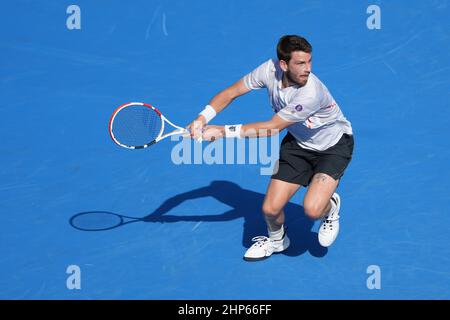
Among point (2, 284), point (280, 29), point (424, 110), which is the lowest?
point (2, 284)

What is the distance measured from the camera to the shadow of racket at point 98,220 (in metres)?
8.20

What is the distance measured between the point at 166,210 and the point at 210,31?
11.4 feet

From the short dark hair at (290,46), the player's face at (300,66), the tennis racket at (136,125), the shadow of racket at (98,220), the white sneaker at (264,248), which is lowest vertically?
the white sneaker at (264,248)

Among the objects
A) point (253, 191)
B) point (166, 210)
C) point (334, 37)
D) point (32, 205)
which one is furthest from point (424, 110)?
point (32, 205)

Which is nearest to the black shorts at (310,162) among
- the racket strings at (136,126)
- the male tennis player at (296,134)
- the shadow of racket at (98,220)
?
the male tennis player at (296,134)

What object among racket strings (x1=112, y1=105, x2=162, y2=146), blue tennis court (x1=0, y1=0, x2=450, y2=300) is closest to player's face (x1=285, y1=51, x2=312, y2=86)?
racket strings (x1=112, y1=105, x2=162, y2=146)

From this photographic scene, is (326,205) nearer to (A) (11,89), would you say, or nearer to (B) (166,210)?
(B) (166,210)

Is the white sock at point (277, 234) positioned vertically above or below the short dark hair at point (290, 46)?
below

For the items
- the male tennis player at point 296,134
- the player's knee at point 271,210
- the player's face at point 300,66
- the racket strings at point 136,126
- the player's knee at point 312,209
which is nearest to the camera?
the player's face at point 300,66

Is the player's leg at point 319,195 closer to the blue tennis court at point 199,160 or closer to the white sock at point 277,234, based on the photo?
the white sock at point 277,234

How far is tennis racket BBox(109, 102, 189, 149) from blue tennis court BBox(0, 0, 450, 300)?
3.35ft

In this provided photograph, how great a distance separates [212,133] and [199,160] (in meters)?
2.19

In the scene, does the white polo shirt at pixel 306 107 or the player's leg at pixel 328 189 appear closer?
the white polo shirt at pixel 306 107

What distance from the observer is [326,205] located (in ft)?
24.5
